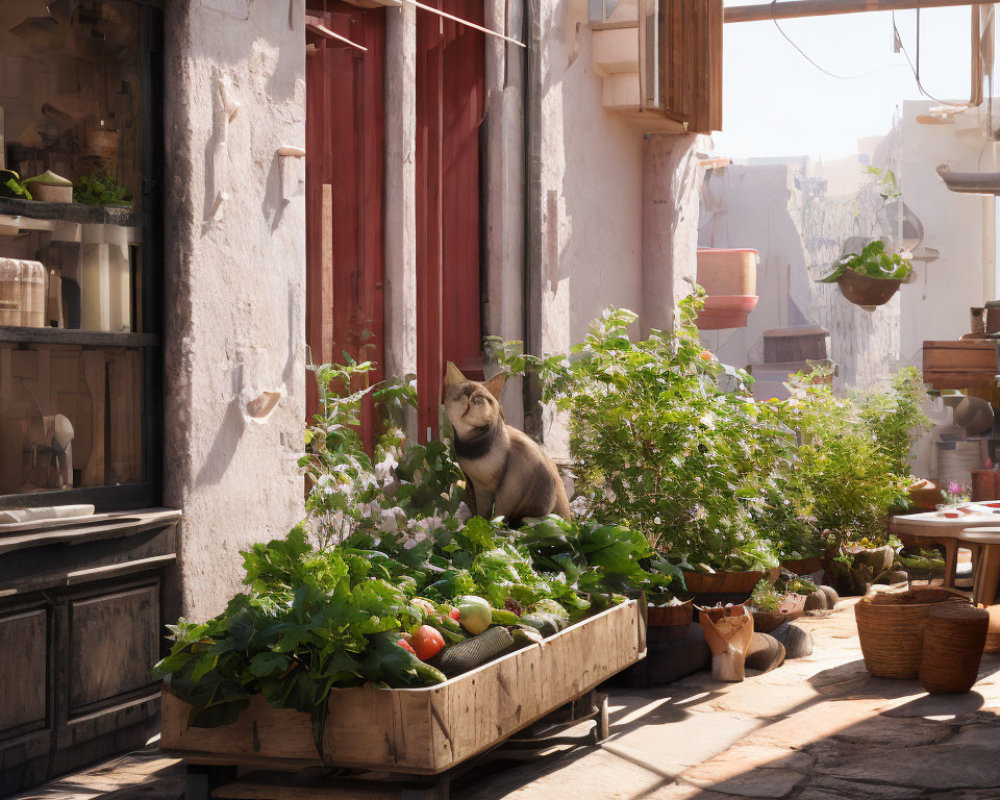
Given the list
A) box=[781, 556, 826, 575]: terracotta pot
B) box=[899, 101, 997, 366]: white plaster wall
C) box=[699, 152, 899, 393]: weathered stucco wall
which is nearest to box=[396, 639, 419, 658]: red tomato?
box=[781, 556, 826, 575]: terracotta pot

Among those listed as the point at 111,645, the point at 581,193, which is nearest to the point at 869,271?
the point at 581,193

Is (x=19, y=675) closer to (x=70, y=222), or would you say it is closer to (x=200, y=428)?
(x=200, y=428)

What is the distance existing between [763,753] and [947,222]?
19.7 m

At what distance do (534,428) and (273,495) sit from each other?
9.16 ft

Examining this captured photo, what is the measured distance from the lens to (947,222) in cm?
2259

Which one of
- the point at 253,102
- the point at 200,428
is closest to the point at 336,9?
the point at 253,102

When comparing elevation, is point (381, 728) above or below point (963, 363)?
below

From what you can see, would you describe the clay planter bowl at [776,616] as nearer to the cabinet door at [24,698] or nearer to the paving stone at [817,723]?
the paving stone at [817,723]

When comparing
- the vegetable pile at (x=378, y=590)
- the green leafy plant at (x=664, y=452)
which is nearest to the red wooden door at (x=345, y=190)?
the vegetable pile at (x=378, y=590)

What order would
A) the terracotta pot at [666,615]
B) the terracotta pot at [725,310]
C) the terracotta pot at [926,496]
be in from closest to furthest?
the terracotta pot at [666,615] → the terracotta pot at [926,496] → the terracotta pot at [725,310]

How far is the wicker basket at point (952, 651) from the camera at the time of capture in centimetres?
584

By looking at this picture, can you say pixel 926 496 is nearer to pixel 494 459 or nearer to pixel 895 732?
pixel 895 732

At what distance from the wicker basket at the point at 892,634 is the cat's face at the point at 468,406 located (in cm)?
237

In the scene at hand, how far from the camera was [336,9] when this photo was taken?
641 centimetres
